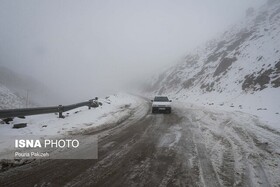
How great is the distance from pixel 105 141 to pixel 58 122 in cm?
430

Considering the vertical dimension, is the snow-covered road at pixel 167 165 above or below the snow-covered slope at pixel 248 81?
below

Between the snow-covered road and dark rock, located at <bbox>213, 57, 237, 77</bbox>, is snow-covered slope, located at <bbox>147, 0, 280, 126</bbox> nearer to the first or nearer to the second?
dark rock, located at <bbox>213, 57, 237, 77</bbox>

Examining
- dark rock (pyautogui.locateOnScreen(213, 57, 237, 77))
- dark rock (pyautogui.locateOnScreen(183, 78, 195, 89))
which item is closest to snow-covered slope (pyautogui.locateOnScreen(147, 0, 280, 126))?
dark rock (pyautogui.locateOnScreen(213, 57, 237, 77))

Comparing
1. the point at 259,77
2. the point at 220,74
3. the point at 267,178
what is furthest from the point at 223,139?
the point at 220,74

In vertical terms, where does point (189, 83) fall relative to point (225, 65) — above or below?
below

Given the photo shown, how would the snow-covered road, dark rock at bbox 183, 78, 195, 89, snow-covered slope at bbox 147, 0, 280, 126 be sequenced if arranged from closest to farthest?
the snow-covered road, snow-covered slope at bbox 147, 0, 280, 126, dark rock at bbox 183, 78, 195, 89

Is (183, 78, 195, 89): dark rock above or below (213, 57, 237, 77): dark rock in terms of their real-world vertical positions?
below

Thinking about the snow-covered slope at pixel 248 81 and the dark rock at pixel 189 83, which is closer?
the snow-covered slope at pixel 248 81

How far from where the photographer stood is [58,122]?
10.3 meters

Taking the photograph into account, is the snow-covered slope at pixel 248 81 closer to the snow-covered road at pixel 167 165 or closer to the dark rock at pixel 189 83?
the dark rock at pixel 189 83

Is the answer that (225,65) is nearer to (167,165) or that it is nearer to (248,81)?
(248,81)

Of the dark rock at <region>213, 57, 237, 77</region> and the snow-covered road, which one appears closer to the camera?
the snow-covered road

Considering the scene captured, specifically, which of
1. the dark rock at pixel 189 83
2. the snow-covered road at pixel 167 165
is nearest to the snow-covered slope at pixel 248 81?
the dark rock at pixel 189 83

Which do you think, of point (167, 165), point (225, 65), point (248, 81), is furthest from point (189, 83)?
point (167, 165)
